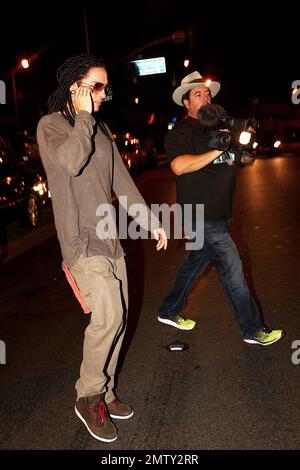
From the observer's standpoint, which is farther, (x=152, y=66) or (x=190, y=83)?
(x=152, y=66)

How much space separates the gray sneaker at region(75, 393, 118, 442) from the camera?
2.92 metres

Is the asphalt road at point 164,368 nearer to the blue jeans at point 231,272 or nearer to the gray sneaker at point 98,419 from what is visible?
the gray sneaker at point 98,419

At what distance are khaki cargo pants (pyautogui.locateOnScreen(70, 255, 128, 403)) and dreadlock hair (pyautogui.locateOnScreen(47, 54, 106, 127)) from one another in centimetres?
Result: 79

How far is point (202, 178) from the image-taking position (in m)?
3.88

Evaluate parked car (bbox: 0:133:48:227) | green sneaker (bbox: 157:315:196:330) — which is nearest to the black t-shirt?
green sneaker (bbox: 157:315:196:330)

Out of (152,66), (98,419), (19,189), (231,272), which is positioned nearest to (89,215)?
(98,419)

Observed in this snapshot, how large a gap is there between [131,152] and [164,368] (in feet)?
67.1

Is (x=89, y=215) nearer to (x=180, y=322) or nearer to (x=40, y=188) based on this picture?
(x=180, y=322)

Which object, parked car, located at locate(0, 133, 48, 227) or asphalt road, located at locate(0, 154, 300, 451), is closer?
asphalt road, located at locate(0, 154, 300, 451)

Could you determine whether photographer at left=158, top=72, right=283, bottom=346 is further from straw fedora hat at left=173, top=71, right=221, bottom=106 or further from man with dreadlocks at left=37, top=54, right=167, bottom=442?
man with dreadlocks at left=37, top=54, right=167, bottom=442

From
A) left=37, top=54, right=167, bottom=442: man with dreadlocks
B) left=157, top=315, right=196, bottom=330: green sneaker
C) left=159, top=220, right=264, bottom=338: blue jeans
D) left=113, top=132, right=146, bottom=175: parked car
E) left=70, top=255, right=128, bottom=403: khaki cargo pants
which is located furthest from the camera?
left=113, top=132, right=146, bottom=175: parked car

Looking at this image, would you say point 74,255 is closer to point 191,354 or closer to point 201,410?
point 201,410

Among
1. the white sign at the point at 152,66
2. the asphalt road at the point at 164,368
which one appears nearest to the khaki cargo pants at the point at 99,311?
the asphalt road at the point at 164,368

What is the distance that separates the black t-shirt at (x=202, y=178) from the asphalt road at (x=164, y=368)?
1134 millimetres
